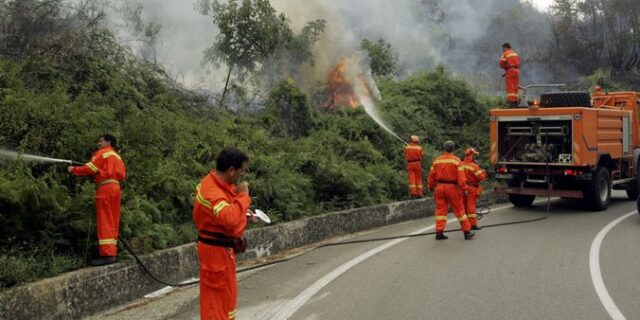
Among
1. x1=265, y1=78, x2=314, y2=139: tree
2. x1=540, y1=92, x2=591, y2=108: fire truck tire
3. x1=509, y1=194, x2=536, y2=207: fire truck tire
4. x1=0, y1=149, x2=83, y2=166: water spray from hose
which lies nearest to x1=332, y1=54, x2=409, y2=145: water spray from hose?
x1=265, y1=78, x2=314, y2=139: tree

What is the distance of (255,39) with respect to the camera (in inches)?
604

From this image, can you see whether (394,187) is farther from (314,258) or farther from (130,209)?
(130,209)

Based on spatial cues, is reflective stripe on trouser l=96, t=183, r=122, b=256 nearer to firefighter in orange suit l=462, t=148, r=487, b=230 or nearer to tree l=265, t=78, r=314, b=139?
firefighter in orange suit l=462, t=148, r=487, b=230

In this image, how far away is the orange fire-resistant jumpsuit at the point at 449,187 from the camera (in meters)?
10.0

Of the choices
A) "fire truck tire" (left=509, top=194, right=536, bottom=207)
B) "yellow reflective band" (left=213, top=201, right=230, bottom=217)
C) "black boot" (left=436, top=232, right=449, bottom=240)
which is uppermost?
"yellow reflective band" (left=213, top=201, right=230, bottom=217)

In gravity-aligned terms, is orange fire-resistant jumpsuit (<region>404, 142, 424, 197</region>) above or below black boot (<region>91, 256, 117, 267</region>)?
above

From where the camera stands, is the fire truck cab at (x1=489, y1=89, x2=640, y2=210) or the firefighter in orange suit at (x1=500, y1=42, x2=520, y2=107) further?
the firefighter in orange suit at (x1=500, y1=42, x2=520, y2=107)

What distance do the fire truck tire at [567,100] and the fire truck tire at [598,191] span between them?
1.55m

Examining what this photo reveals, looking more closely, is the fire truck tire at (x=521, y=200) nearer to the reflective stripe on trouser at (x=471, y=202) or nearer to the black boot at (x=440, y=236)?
the reflective stripe on trouser at (x=471, y=202)

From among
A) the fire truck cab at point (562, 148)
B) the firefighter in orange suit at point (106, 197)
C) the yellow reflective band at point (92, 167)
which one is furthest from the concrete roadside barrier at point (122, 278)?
the fire truck cab at point (562, 148)

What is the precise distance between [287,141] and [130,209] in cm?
643

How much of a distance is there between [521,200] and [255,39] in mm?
7759

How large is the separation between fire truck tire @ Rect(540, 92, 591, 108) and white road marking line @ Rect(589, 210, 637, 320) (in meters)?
3.47

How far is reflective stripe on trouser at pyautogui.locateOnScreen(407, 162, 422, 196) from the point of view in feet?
46.5
